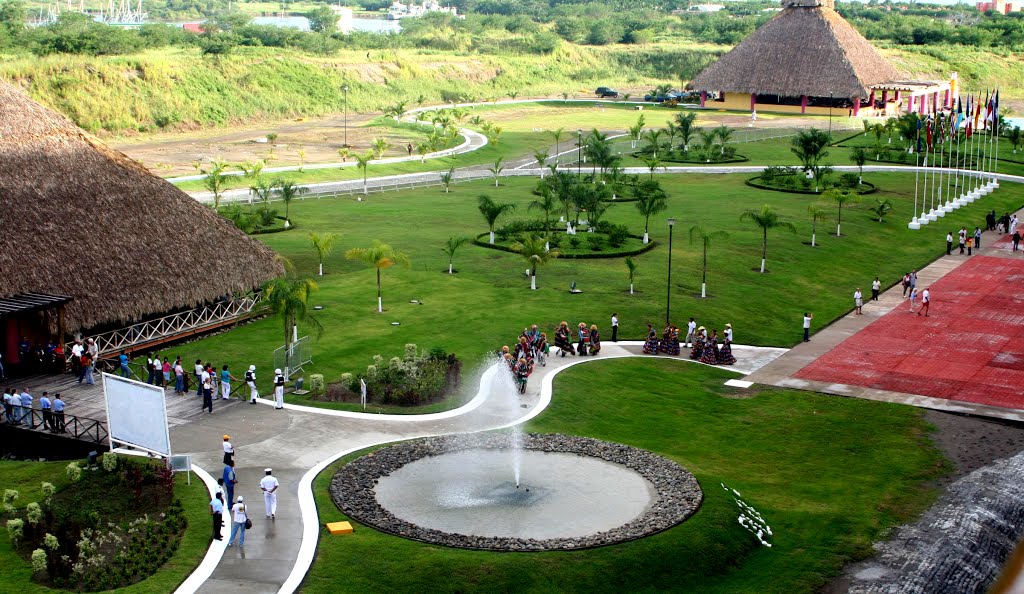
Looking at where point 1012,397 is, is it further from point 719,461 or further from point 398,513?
point 398,513

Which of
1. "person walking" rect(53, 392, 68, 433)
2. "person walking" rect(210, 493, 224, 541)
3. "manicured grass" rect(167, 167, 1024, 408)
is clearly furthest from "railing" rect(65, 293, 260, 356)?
"person walking" rect(210, 493, 224, 541)

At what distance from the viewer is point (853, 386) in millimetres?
40188

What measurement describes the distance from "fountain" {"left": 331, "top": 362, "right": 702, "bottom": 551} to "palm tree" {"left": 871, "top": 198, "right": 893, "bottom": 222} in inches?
1783

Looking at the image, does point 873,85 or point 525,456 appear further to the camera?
point 873,85

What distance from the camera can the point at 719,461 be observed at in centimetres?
3303

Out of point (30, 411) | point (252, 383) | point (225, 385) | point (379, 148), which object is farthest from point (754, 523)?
point (379, 148)

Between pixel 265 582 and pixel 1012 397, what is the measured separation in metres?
27.3

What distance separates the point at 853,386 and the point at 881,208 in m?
34.9

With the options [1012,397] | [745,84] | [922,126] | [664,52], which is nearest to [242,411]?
[1012,397]

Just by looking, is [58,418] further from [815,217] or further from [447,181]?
[447,181]

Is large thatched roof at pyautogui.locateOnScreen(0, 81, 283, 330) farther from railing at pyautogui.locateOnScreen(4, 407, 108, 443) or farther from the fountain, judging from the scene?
the fountain

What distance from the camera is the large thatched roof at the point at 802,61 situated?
121875 millimetres

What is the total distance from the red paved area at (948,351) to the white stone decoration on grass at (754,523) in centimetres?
1349

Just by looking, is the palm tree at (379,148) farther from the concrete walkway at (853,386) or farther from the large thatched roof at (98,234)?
the concrete walkway at (853,386)
